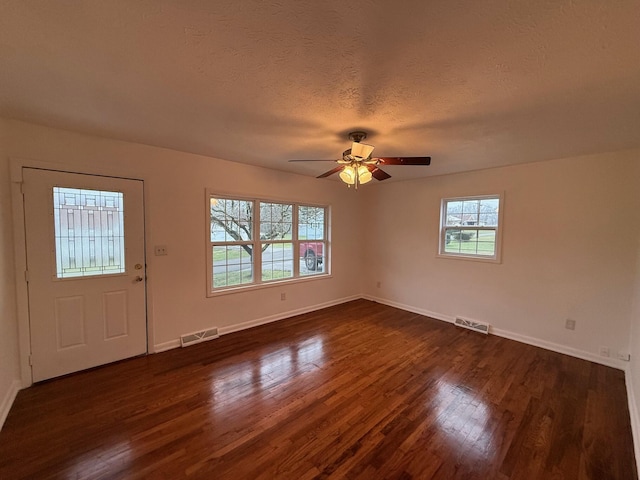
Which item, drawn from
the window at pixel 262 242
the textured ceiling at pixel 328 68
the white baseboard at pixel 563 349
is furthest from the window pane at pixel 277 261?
the white baseboard at pixel 563 349

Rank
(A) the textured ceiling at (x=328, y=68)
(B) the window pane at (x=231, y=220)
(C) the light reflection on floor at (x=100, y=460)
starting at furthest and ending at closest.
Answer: (B) the window pane at (x=231, y=220) → (C) the light reflection on floor at (x=100, y=460) → (A) the textured ceiling at (x=328, y=68)

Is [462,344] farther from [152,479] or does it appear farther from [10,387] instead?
[10,387]

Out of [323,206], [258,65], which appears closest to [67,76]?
[258,65]

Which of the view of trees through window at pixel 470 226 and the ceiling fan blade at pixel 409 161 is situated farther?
the view of trees through window at pixel 470 226

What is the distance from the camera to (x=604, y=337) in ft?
9.83

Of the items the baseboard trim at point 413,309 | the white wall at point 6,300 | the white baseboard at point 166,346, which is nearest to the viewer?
the white wall at point 6,300

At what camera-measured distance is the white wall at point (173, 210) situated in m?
2.31

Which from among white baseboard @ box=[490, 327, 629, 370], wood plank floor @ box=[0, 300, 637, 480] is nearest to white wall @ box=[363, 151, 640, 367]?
white baseboard @ box=[490, 327, 629, 370]

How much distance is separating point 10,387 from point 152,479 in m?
1.73

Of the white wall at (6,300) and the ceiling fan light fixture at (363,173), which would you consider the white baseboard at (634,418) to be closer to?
the ceiling fan light fixture at (363,173)

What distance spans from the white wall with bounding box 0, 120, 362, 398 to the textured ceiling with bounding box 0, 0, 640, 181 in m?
0.24

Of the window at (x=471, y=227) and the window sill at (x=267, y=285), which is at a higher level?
the window at (x=471, y=227)

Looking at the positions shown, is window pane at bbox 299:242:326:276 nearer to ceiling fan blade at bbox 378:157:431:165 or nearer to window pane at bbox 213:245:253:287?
window pane at bbox 213:245:253:287

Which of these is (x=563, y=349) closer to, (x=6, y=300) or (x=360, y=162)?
(x=360, y=162)
